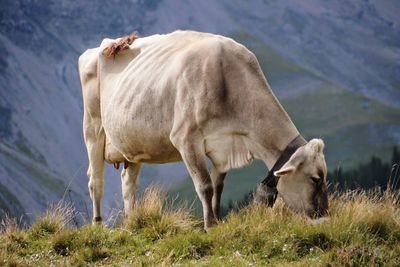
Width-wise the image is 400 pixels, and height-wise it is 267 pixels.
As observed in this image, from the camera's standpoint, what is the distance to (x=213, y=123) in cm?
1203

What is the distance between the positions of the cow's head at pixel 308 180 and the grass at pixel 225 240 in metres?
0.23

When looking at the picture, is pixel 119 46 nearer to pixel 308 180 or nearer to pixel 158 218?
pixel 158 218

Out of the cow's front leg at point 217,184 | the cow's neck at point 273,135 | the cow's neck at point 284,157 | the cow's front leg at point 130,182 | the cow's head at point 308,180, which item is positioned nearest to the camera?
the cow's head at point 308,180

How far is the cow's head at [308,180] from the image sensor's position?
37.8ft

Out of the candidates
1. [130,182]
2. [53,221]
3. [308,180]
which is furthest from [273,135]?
[130,182]

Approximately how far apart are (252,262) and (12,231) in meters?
4.07

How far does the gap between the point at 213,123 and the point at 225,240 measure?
6.84 ft

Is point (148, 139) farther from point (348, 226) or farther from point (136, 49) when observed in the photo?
point (348, 226)

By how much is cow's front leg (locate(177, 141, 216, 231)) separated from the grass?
0.27 m

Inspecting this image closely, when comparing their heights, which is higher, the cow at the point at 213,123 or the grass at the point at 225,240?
the cow at the point at 213,123

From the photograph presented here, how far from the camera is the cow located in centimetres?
1165

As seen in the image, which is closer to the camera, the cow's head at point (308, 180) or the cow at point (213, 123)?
the cow's head at point (308, 180)

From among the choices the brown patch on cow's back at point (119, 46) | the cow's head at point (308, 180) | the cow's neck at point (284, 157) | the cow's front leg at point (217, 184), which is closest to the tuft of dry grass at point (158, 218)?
the cow's front leg at point (217, 184)

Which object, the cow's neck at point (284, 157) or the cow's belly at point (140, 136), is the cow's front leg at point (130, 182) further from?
the cow's neck at point (284, 157)
